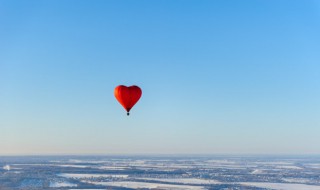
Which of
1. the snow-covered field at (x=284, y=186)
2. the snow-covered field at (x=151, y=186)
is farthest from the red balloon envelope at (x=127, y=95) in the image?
the snow-covered field at (x=284, y=186)

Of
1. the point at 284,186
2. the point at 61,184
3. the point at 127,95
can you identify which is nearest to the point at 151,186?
the point at 61,184

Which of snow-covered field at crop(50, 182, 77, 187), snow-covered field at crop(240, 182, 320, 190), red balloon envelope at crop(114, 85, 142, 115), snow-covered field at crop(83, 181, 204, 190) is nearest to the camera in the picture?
red balloon envelope at crop(114, 85, 142, 115)

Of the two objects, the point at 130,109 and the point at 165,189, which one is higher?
the point at 130,109

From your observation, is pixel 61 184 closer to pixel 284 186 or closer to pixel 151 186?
pixel 151 186

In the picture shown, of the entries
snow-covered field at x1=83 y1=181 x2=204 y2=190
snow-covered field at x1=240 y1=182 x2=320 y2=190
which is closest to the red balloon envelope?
snow-covered field at x1=83 y1=181 x2=204 y2=190

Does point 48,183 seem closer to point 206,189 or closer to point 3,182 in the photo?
point 3,182

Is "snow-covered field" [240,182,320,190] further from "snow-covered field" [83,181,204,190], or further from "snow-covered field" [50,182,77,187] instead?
"snow-covered field" [50,182,77,187]

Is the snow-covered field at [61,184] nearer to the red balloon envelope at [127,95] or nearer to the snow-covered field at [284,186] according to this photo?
the snow-covered field at [284,186]

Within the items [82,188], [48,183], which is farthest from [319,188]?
[48,183]
